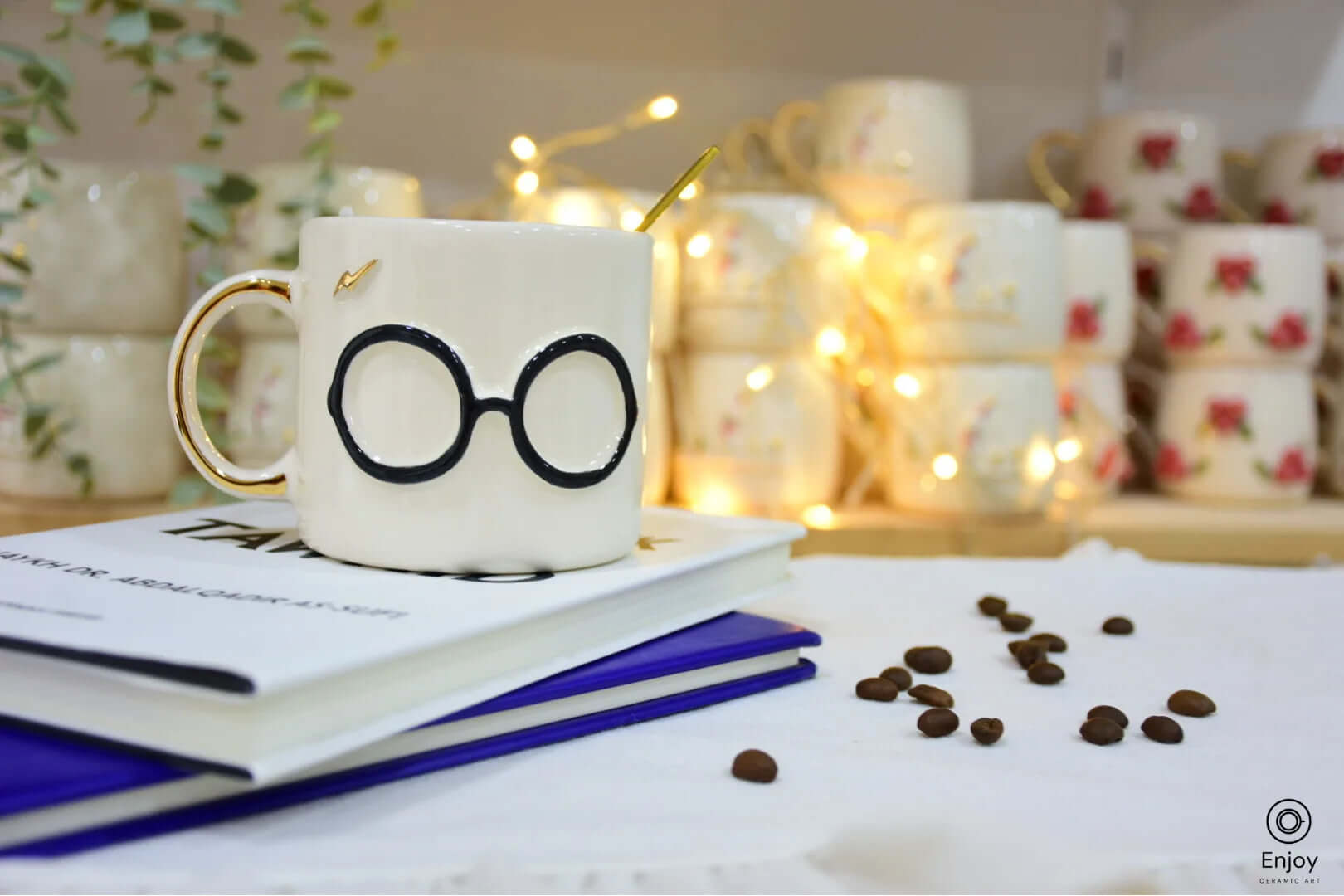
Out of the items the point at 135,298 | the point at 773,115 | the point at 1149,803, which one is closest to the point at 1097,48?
the point at 773,115

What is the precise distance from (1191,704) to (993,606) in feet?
0.47

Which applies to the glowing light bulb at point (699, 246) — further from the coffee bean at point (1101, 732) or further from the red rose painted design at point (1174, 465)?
the coffee bean at point (1101, 732)

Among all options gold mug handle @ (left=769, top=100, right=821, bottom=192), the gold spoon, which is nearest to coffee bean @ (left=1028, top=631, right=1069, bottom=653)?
the gold spoon

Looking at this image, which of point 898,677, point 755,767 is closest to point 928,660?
point 898,677

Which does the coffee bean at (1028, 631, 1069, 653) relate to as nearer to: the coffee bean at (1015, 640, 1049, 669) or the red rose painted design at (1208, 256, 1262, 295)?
the coffee bean at (1015, 640, 1049, 669)

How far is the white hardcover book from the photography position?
279 mm

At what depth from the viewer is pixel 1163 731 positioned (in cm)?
38

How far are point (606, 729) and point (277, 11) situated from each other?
89 centimetres

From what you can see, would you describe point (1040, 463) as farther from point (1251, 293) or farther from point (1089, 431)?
point (1251, 293)

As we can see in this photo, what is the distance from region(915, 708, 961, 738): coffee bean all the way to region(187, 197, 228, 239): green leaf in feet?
2.01

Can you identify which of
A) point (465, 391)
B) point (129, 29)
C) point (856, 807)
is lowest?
point (856, 807)

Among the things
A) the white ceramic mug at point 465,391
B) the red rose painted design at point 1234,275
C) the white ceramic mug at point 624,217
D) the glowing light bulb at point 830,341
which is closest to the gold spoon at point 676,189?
the white ceramic mug at point 465,391

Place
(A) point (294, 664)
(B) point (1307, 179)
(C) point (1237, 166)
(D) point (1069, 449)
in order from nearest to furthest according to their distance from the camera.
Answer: (A) point (294, 664), (D) point (1069, 449), (B) point (1307, 179), (C) point (1237, 166)

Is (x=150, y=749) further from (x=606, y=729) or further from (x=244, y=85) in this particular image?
(x=244, y=85)
